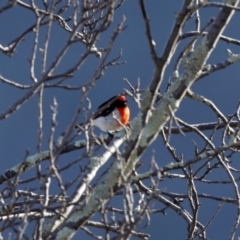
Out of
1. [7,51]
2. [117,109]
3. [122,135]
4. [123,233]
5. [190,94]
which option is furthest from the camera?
[117,109]

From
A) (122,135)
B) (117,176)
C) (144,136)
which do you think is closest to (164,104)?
(144,136)

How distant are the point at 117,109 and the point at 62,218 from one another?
15.6ft

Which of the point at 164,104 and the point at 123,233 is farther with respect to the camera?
the point at 164,104

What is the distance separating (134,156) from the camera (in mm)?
3152

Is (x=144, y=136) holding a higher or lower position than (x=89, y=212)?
higher

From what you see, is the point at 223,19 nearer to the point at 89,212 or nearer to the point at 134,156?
the point at 134,156

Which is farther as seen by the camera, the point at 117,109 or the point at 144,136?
the point at 117,109

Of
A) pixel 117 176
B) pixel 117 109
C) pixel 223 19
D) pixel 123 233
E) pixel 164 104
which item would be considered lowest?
pixel 123 233

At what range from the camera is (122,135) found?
16.1ft

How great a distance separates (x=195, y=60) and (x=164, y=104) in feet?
0.73

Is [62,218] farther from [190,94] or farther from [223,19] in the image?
[223,19]

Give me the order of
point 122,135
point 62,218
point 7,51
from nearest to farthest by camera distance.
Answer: point 62,218, point 7,51, point 122,135

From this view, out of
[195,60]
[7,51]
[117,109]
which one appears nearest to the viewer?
[195,60]

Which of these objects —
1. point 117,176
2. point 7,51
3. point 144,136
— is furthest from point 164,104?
point 7,51
